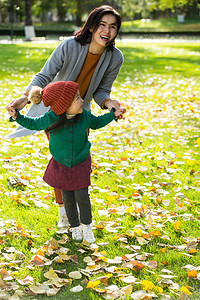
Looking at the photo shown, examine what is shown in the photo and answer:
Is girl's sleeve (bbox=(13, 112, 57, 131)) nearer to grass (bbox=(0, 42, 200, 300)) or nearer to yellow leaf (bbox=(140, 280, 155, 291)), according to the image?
grass (bbox=(0, 42, 200, 300))

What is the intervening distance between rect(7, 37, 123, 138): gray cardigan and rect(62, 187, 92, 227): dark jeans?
68 centimetres

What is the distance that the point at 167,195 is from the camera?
13.8 ft

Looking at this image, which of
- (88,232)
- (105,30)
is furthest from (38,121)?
(88,232)

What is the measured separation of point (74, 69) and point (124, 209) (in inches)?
56.4

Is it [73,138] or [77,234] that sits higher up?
[73,138]

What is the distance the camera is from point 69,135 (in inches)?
116

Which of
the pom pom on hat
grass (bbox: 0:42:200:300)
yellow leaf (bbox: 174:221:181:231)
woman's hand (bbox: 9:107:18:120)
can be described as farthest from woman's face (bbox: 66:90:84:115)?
yellow leaf (bbox: 174:221:181:231)

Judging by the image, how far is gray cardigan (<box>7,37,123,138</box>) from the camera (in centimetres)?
321

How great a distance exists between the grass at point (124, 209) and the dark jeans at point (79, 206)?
17cm

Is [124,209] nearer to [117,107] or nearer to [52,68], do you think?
[117,107]

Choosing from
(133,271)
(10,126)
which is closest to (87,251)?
(133,271)

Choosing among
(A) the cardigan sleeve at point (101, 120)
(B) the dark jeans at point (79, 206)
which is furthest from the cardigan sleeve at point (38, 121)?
(B) the dark jeans at point (79, 206)

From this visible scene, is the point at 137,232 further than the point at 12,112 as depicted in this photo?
Yes

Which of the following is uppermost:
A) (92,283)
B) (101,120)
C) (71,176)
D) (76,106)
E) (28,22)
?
(28,22)
